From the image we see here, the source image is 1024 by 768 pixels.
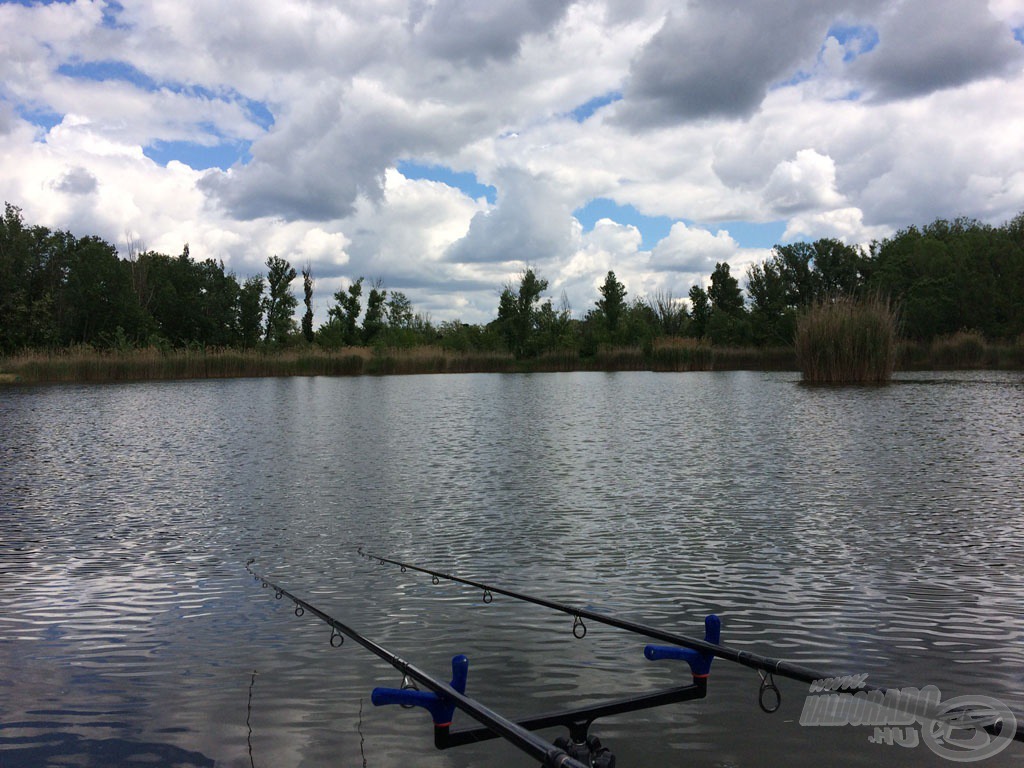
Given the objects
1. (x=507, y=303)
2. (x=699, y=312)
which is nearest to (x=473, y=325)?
(x=507, y=303)

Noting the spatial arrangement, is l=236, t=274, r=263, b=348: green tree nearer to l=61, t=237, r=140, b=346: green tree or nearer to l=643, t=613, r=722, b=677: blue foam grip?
l=61, t=237, r=140, b=346: green tree

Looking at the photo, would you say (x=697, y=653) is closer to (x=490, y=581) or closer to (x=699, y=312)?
(x=490, y=581)

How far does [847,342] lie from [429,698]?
31.3m

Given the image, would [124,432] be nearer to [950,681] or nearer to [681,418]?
[681,418]

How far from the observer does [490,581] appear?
21.1 ft

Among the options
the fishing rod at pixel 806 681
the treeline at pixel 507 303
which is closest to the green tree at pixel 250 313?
the treeline at pixel 507 303

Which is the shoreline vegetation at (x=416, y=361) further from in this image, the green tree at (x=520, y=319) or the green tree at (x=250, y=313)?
the green tree at (x=250, y=313)

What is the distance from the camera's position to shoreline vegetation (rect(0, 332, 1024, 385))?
45.9m

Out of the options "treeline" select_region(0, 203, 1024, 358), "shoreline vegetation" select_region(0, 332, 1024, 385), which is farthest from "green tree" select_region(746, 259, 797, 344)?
"shoreline vegetation" select_region(0, 332, 1024, 385)

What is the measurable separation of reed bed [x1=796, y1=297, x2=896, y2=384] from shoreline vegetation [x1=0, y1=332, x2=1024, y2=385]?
1206 centimetres

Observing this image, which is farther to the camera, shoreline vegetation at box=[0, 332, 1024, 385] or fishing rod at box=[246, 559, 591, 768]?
shoreline vegetation at box=[0, 332, 1024, 385]

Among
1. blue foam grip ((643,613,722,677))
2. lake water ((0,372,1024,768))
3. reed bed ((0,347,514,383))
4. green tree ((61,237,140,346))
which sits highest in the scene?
green tree ((61,237,140,346))

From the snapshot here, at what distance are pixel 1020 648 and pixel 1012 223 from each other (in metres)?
82.5

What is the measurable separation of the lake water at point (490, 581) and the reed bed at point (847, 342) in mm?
16108
